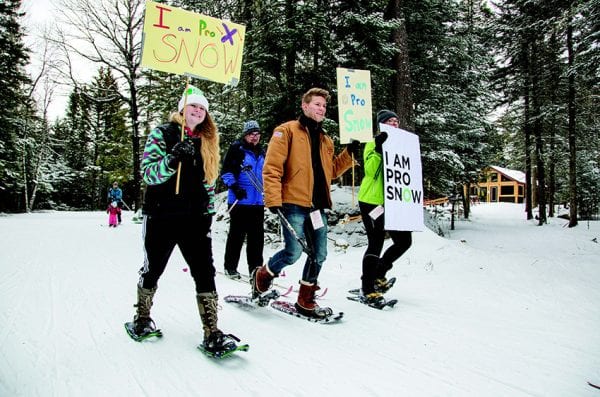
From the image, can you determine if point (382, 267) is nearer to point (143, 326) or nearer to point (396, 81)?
point (143, 326)

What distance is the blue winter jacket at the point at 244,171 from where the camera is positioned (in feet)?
17.2

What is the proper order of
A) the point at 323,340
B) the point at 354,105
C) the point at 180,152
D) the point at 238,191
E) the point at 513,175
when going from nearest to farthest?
the point at 180,152, the point at 323,340, the point at 354,105, the point at 238,191, the point at 513,175

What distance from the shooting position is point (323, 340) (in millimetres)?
3094

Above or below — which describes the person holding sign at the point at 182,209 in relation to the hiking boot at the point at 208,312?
above

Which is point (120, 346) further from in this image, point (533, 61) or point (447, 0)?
point (533, 61)

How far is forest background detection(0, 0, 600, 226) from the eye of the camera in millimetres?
9172

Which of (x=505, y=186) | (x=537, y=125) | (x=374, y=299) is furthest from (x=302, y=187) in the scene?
(x=505, y=186)

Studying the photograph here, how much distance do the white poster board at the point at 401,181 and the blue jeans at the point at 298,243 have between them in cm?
91

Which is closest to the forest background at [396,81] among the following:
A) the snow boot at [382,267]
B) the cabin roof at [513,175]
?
the snow boot at [382,267]

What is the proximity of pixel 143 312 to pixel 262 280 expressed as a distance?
1.22m

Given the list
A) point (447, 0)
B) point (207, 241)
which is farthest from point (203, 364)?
point (447, 0)

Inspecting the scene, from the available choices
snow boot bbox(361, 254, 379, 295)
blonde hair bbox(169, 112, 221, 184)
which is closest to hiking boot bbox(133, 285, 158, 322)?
blonde hair bbox(169, 112, 221, 184)

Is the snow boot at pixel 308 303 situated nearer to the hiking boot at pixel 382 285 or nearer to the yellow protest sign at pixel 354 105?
the hiking boot at pixel 382 285

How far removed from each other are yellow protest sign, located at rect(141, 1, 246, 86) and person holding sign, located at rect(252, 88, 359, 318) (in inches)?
33.2
